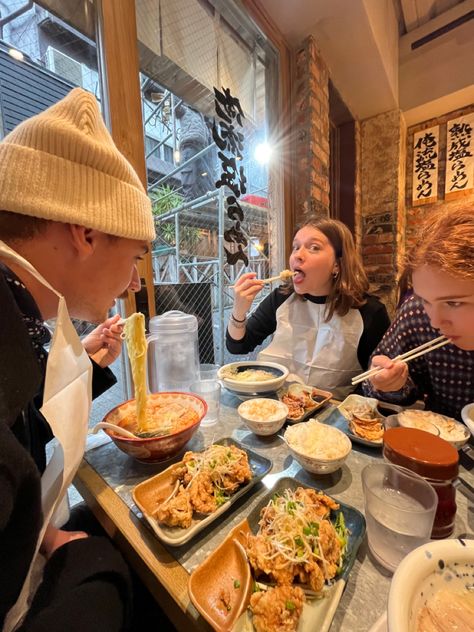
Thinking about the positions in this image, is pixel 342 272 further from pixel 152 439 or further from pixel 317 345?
pixel 152 439

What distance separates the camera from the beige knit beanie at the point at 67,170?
2.10 feet

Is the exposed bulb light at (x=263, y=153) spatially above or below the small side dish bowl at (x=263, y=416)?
above

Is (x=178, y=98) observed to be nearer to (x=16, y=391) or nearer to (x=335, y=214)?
(x=16, y=391)

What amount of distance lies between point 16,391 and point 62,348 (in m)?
0.19

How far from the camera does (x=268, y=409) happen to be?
1.01 meters

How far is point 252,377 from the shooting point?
51.6 inches

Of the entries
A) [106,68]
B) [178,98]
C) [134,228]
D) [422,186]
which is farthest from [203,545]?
[422,186]

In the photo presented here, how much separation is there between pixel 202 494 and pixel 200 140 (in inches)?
76.1

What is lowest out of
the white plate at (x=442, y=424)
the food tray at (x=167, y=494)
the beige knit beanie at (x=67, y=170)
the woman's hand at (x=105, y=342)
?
the food tray at (x=167, y=494)

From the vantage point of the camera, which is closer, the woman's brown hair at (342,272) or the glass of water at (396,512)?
the glass of water at (396,512)

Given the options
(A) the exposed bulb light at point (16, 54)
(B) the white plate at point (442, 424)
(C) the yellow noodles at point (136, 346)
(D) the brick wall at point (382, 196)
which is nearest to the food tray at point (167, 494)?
(C) the yellow noodles at point (136, 346)

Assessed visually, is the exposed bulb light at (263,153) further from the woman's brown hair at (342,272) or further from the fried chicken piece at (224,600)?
the fried chicken piece at (224,600)

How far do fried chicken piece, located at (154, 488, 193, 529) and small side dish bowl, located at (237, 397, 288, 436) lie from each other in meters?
0.33

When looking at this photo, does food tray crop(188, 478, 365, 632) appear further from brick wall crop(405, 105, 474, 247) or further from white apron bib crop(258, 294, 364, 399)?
brick wall crop(405, 105, 474, 247)
